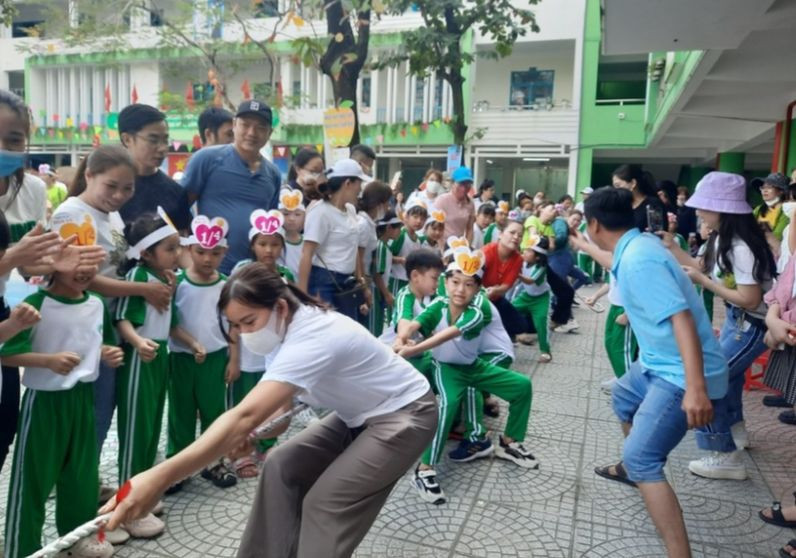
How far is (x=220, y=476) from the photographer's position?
333 cm

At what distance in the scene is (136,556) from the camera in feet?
8.82

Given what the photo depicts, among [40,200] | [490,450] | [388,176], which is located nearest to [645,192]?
[490,450]

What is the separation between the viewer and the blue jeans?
3.55 m

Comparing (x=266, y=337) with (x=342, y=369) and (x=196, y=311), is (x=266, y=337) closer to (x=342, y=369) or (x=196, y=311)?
(x=342, y=369)

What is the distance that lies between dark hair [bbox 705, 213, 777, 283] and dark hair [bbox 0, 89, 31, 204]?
134 inches

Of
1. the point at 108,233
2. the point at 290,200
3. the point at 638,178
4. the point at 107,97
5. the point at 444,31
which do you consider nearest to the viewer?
the point at 108,233

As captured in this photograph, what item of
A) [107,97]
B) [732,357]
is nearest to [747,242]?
[732,357]

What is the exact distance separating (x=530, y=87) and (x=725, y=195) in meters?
18.6

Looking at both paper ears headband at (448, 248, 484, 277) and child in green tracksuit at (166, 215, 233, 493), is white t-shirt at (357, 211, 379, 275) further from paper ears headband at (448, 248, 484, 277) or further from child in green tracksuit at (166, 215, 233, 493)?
child in green tracksuit at (166, 215, 233, 493)

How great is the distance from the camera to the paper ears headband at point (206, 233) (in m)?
3.18

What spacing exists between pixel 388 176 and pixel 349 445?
68.8ft

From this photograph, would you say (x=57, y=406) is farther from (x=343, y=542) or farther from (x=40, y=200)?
(x=343, y=542)

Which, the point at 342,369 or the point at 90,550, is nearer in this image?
the point at 342,369

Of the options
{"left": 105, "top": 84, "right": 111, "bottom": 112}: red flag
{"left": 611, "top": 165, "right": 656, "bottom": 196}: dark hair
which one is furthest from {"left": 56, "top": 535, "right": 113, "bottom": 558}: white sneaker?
{"left": 105, "top": 84, "right": 111, "bottom": 112}: red flag
